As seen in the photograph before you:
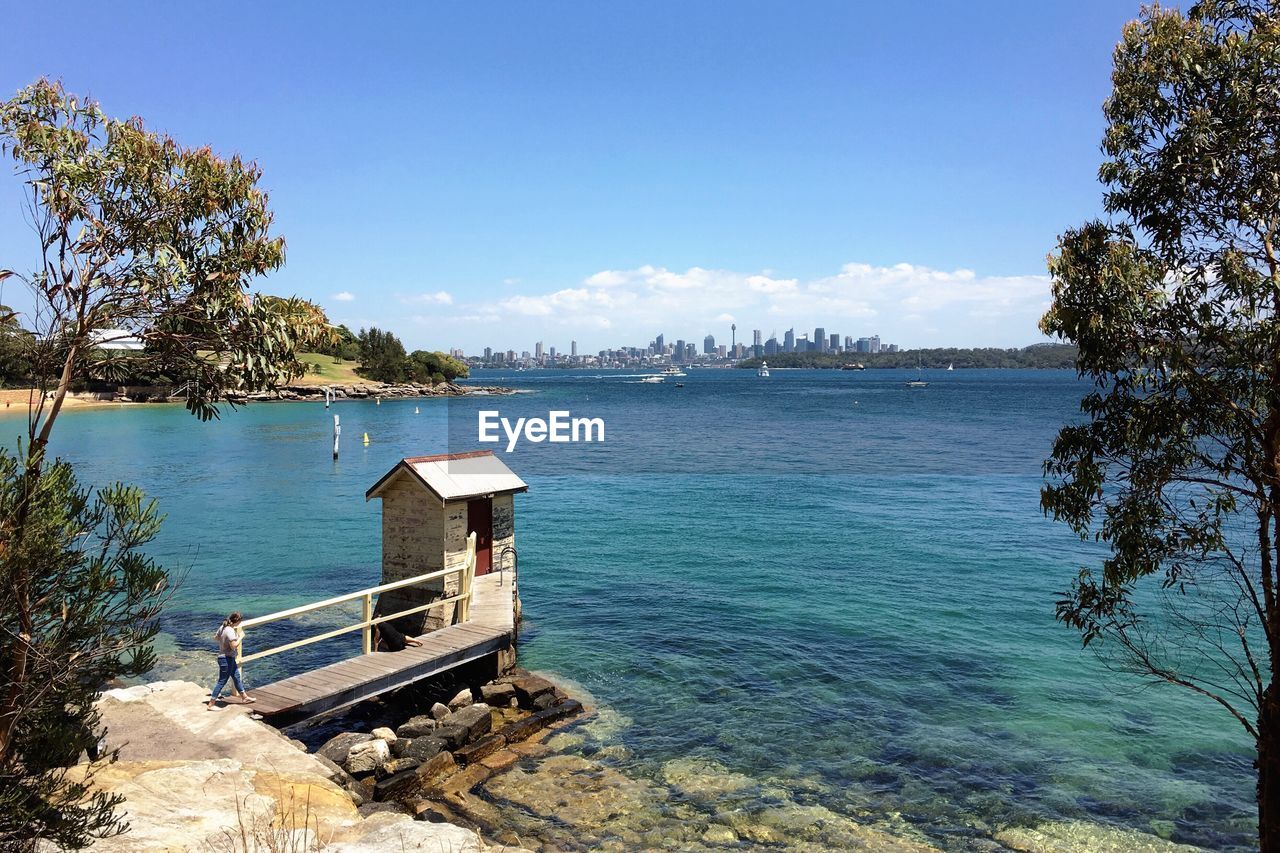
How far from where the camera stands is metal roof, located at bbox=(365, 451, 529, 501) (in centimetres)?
2080

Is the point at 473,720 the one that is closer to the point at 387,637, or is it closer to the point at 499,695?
the point at 499,695

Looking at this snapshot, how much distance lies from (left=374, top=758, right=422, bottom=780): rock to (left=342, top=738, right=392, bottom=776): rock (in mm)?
93

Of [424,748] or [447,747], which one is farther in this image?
[447,747]

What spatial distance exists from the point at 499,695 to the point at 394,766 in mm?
3901

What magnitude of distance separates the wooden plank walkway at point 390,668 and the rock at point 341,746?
61cm

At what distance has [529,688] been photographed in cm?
1844

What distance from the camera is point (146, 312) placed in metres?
7.52

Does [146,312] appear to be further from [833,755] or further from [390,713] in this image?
[833,755]

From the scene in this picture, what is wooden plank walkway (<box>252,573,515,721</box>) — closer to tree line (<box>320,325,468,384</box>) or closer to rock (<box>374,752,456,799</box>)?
rock (<box>374,752,456,799</box>)

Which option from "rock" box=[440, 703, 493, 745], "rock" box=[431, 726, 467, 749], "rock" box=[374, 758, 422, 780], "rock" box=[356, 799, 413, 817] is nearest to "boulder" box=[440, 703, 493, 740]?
"rock" box=[440, 703, 493, 745]

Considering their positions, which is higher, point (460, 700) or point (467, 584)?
point (467, 584)

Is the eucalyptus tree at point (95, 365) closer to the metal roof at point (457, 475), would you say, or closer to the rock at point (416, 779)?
the rock at point (416, 779)

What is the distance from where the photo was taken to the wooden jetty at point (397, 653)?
15206mm

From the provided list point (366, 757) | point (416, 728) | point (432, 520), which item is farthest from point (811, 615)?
point (366, 757)
